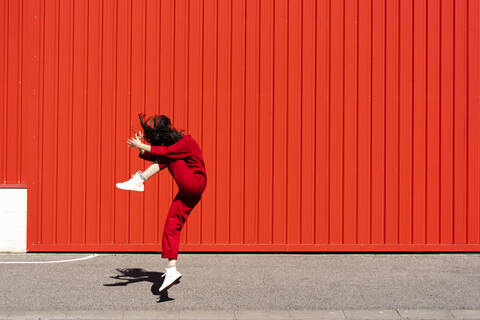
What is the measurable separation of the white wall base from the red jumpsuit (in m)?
3.00

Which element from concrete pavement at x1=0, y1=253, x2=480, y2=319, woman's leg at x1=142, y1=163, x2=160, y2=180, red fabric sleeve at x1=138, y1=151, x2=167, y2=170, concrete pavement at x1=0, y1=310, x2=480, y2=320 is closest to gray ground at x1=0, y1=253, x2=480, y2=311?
concrete pavement at x1=0, y1=253, x2=480, y2=319

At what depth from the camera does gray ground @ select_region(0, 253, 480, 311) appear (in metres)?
6.00

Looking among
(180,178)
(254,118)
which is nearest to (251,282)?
(180,178)

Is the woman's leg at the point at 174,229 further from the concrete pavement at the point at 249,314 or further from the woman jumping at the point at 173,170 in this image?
the concrete pavement at the point at 249,314

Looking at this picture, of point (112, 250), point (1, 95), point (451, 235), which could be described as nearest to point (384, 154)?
point (451, 235)

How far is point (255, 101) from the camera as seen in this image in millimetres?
8555

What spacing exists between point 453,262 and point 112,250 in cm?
447

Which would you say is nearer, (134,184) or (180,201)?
(134,184)

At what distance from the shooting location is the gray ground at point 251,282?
600 centimetres

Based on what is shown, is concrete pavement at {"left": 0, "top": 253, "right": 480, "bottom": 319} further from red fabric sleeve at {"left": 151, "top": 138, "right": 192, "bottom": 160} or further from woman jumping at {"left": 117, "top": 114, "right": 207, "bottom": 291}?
red fabric sleeve at {"left": 151, "top": 138, "right": 192, "bottom": 160}

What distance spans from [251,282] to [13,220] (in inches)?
142

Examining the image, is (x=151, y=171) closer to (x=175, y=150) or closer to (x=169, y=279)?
(x=175, y=150)

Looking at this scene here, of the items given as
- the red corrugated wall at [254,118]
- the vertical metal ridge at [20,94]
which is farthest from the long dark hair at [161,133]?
the vertical metal ridge at [20,94]

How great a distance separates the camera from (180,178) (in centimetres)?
629
